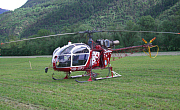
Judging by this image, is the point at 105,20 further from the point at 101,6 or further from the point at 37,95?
the point at 37,95

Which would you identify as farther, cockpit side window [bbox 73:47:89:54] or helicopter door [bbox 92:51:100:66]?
helicopter door [bbox 92:51:100:66]

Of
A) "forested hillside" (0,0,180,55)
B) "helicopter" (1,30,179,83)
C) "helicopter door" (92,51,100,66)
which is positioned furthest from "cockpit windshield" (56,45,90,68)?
"forested hillside" (0,0,180,55)

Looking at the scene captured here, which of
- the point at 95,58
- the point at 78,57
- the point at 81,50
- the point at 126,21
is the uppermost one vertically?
the point at 126,21

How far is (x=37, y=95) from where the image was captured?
27.9ft

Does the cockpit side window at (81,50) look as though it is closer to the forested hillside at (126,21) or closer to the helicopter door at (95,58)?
the helicopter door at (95,58)

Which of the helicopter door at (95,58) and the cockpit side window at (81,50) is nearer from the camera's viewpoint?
the cockpit side window at (81,50)

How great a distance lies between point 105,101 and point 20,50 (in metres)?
86.9

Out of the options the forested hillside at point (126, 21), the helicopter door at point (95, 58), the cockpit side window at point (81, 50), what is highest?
the forested hillside at point (126, 21)

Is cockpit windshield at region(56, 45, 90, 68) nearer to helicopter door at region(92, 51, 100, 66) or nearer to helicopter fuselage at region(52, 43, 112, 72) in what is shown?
helicopter fuselage at region(52, 43, 112, 72)

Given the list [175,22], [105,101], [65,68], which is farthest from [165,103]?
[175,22]

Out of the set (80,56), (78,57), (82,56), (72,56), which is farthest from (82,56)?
(72,56)

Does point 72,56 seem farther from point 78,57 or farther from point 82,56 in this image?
point 82,56

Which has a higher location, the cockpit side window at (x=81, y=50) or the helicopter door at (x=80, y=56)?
the cockpit side window at (x=81, y=50)

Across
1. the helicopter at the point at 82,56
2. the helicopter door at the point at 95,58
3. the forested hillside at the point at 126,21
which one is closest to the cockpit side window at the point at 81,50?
the helicopter at the point at 82,56
